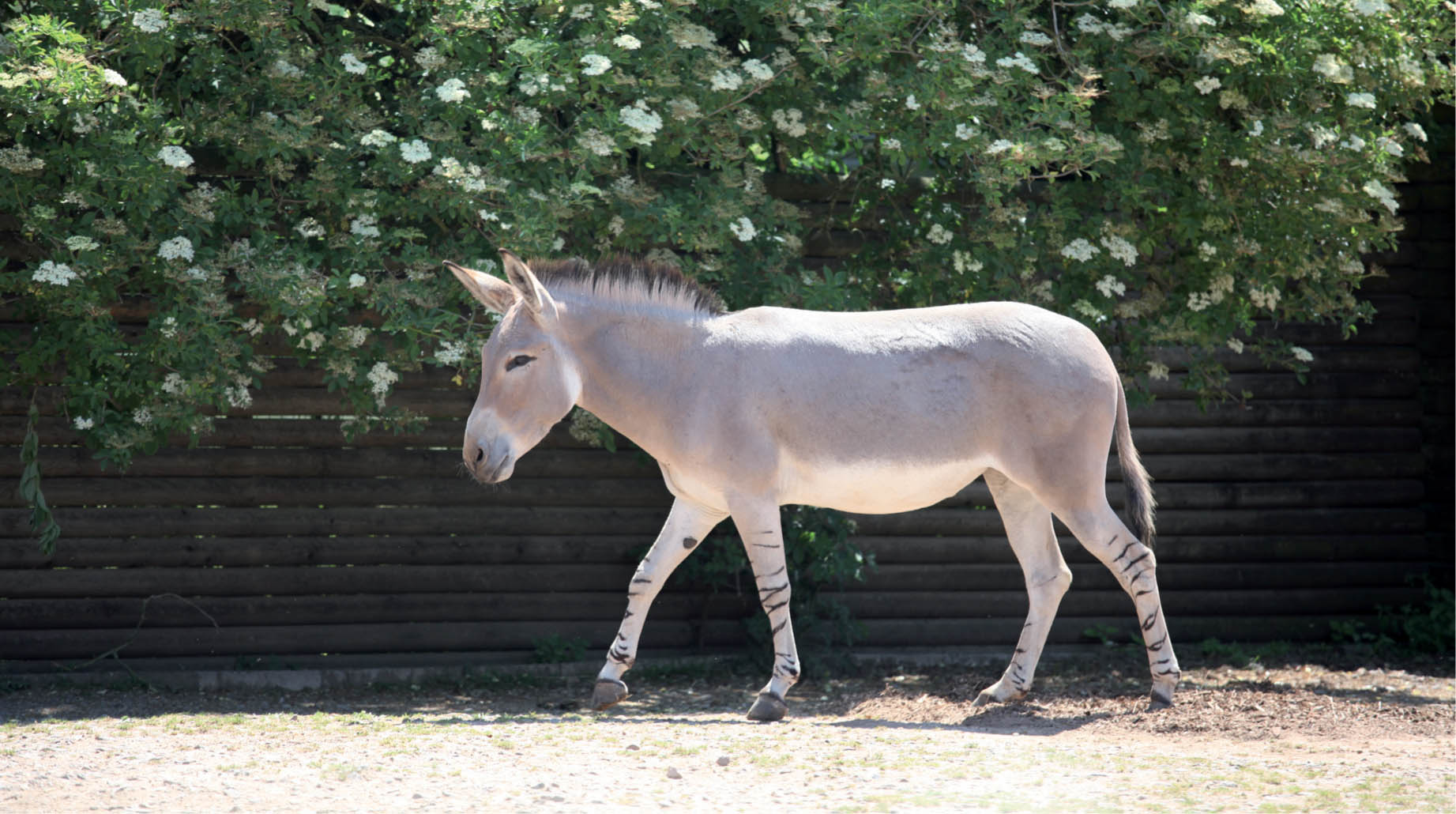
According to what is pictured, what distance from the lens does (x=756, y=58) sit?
7.57m

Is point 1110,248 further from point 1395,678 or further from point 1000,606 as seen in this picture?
point 1395,678

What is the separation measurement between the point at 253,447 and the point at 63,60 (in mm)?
2690

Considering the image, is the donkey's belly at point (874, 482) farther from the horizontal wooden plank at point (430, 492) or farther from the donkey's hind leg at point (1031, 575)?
the horizontal wooden plank at point (430, 492)

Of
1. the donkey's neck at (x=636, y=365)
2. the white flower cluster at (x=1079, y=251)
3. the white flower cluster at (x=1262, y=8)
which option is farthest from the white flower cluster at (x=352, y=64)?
the white flower cluster at (x=1262, y=8)

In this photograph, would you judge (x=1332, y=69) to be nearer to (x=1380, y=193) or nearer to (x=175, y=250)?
(x=1380, y=193)

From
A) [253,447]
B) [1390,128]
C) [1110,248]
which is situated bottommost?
[253,447]

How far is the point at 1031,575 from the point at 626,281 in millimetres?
2531

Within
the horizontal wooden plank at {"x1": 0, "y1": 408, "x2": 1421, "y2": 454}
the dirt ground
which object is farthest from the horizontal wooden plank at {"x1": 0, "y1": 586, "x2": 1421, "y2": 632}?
the horizontal wooden plank at {"x1": 0, "y1": 408, "x2": 1421, "y2": 454}

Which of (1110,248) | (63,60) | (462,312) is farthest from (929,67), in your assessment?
(63,60)

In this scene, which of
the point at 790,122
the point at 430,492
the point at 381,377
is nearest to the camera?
the point at 381,377

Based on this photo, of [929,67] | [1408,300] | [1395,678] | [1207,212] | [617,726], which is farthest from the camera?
[1408,300]

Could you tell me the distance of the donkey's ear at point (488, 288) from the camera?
6109mm

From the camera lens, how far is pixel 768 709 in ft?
20.1

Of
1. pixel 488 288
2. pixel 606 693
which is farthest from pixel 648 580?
pixel 488 288
